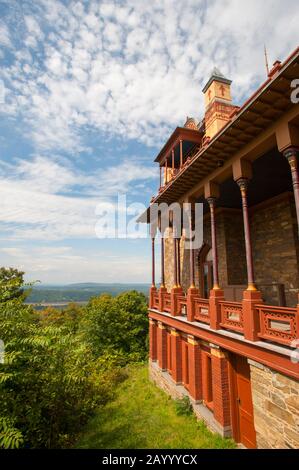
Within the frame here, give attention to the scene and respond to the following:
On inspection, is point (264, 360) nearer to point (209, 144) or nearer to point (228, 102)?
point (209, 144)

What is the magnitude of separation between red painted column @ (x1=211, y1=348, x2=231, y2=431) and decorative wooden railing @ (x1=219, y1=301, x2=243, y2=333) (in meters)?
0.98

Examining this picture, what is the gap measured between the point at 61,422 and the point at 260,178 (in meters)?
11.2

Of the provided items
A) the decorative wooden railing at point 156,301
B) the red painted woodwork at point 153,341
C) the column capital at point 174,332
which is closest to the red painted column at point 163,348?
the decorative wooden railing at point 156,301

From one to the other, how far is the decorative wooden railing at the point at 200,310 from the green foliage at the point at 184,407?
3.24 metres

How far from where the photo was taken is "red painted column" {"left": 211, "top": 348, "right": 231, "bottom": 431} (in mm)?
7371

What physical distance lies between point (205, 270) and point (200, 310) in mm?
5625

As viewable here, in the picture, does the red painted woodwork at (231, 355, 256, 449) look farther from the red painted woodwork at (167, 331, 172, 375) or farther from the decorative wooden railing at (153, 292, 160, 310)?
the decorative wooden railing at (153, 292, 160, 310)

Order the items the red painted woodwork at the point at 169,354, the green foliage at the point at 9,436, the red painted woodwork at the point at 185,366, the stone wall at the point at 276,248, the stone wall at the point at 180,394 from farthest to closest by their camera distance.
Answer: the red painted woodwork at the point at 169,354
the red painted woodwork at the point at 185,366
the stone wall at the point at 276,248
the stone wall at the point at 180,394
the green foliage at the point at 9,436

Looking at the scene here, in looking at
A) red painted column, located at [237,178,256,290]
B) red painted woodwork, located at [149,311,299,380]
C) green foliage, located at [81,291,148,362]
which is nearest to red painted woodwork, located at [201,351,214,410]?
red painted woodwork, located at [149,311,299,380]

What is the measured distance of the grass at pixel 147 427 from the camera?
7.84 metres

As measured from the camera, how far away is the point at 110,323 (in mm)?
26750

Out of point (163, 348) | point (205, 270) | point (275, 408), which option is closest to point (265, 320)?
point (275, 408)

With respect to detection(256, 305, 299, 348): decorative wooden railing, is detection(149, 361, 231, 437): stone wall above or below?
below

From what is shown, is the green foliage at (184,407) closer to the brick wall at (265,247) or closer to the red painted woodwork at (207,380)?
the red painted woodwork at (207,380)
